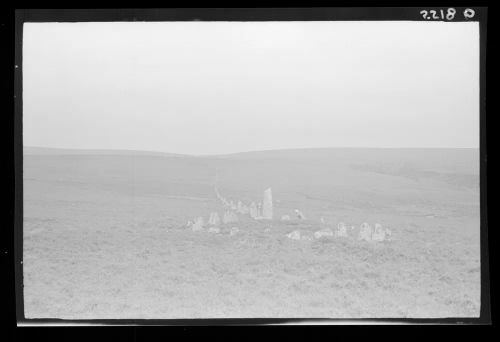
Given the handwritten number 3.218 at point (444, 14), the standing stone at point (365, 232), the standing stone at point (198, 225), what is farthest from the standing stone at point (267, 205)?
the handwritten number 3.218 at point (444, 14)

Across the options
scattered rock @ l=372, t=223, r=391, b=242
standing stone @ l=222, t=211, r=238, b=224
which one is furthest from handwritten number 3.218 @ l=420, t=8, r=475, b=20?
standing stone @ l=222, t=211, r=238, b=224

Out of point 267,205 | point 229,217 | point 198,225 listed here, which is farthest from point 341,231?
point 198,225

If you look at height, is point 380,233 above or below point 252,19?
below

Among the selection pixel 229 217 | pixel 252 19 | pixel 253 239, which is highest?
pixel 252 19

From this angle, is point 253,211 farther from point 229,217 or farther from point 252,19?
point 252,19

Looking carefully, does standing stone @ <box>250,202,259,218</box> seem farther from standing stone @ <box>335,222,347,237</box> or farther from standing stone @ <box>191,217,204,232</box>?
standing stone @ <box>335,222,347,237</box>

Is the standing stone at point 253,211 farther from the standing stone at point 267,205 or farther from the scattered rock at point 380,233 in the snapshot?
the scattered rock at point 380,233
